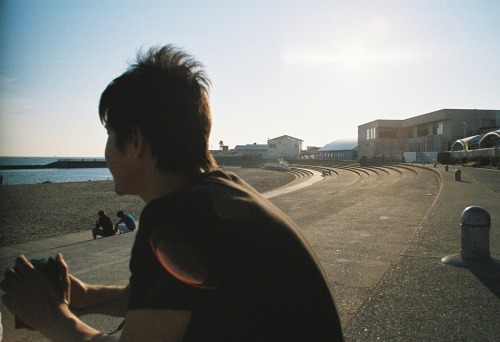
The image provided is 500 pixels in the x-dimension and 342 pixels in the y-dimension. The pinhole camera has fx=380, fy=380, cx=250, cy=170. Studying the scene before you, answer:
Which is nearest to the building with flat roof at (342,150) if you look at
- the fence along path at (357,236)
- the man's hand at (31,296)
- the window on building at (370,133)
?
the window on building at (370,133)

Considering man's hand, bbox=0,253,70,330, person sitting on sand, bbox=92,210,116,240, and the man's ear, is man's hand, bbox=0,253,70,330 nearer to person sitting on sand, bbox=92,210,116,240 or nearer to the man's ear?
the man's ear

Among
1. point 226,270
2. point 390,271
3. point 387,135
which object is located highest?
point 387,135

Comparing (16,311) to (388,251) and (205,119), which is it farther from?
(388,251)

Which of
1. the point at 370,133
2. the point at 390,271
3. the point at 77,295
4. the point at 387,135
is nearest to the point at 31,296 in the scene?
the point at 77,295

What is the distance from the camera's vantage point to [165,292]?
108cm

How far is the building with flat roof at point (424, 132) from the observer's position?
46.9m

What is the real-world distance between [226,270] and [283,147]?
344ft

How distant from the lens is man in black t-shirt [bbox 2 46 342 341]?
3.62ft

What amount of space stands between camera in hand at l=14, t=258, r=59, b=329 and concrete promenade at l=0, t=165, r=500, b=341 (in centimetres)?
229

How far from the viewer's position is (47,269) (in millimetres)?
1357

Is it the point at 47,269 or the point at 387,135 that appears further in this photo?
the point at 387,135

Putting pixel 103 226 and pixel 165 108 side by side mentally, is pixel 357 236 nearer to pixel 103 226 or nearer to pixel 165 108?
pixel 165 108

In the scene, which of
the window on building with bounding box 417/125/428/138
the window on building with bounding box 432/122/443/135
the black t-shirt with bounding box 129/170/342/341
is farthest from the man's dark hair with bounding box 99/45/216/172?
the window on building with bounding box 417/125/428/138

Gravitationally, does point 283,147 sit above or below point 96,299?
above
